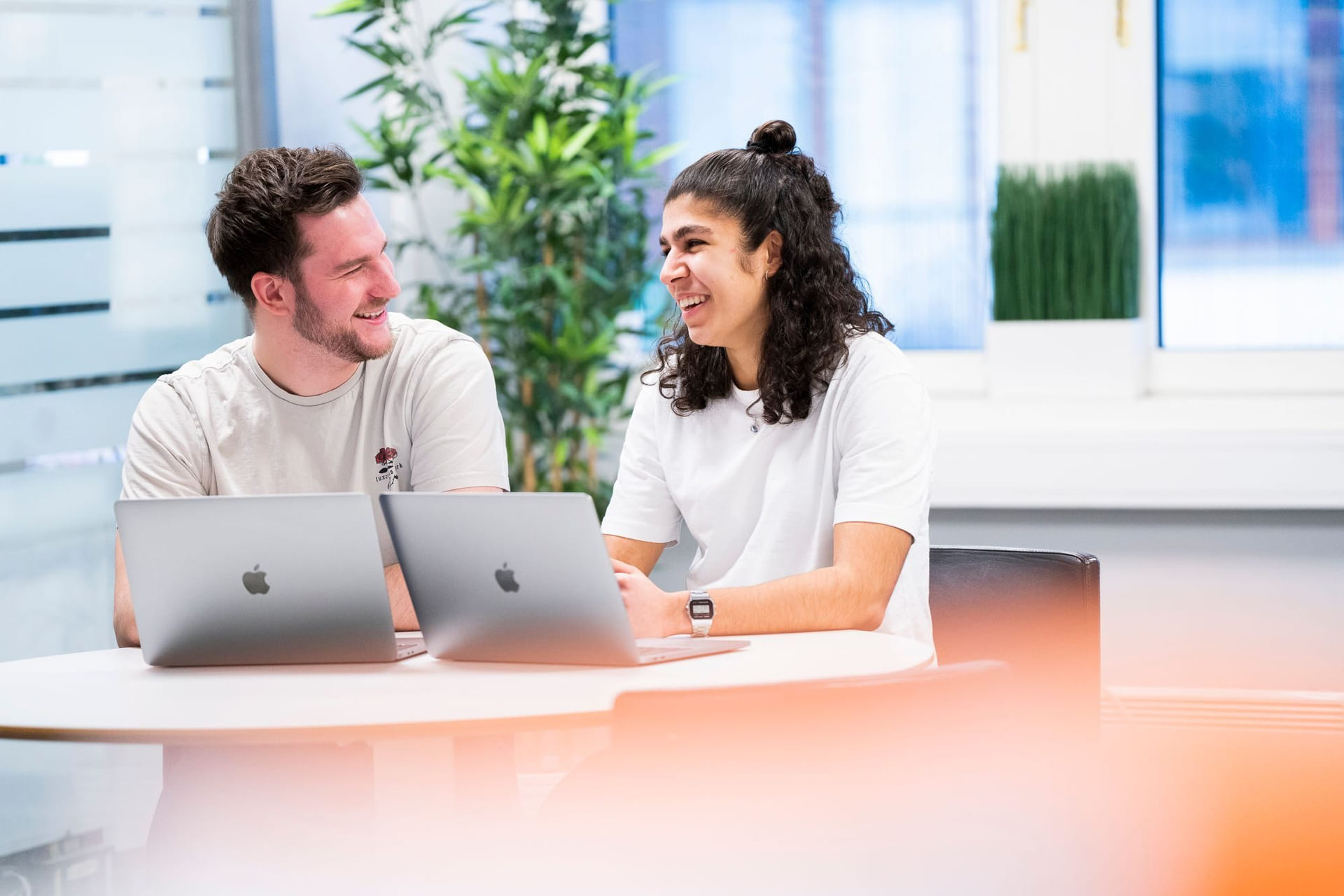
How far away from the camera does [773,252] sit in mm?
2066

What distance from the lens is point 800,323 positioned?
6.59 feet

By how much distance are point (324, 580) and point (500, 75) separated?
2.00 m

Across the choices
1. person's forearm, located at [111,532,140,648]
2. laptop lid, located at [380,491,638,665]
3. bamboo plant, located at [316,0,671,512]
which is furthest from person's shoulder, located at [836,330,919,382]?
bamboo plant, located at [316,0,671,512]

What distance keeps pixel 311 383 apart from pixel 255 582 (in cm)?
56

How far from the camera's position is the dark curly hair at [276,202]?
1986 millimetres

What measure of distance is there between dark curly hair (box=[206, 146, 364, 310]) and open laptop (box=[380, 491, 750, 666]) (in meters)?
0.67

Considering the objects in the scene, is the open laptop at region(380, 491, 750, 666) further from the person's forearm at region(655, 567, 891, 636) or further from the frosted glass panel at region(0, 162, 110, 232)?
the frosted glass panel at region(0, 162, 110, 232)

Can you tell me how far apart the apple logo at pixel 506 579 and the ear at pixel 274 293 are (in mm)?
736

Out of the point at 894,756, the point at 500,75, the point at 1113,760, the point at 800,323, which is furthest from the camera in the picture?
the point at 500,75

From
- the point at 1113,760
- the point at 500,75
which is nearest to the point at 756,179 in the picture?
the point at 1113,760

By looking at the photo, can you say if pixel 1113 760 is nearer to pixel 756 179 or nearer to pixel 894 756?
pixel 894 756

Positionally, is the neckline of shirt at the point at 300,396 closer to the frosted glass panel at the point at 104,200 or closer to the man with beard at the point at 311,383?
the man with beard at the point at 311,383

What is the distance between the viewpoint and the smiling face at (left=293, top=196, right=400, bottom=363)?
1.99 meters

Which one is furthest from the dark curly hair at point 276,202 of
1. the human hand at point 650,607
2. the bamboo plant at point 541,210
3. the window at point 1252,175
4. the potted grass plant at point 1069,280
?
the window at point 1252,175
